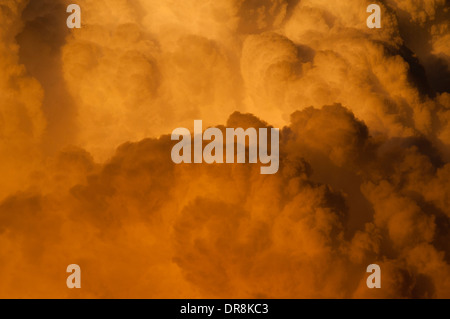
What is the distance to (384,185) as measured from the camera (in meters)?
11.1

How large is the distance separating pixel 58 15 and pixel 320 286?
815 cm

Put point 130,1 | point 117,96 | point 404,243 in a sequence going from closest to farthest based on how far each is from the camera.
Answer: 1. point 404,243
2. point 117,96
3. point 130,1

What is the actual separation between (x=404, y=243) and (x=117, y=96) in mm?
6514

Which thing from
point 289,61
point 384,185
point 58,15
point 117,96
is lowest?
point 384,185

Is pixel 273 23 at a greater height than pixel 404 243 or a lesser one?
greater

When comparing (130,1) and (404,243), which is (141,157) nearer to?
(130,1)

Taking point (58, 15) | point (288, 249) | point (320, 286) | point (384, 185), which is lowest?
point (320, 286)

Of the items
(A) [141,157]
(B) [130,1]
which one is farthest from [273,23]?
(A) [141,157]

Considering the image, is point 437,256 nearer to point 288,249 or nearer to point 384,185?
point 384,185

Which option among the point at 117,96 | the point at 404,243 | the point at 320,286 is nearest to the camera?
the point at 320,286

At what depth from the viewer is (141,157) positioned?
10.9 meters

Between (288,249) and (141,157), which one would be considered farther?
(141,157)

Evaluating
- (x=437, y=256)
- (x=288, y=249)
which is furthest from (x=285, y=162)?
(x=437, y=256)

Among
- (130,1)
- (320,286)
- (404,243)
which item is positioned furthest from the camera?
(130,1)
